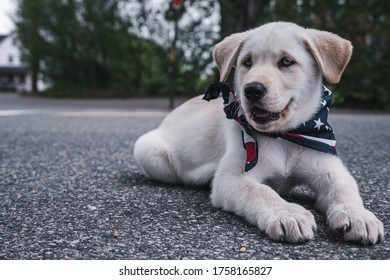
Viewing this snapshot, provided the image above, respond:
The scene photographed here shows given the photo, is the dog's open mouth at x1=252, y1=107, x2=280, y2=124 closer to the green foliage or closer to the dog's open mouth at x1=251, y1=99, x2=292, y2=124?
the dog's open mouth at x1=251, y1=99, x2=292, y2=124

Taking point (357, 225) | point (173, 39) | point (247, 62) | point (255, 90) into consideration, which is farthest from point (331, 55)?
point (173, 39)

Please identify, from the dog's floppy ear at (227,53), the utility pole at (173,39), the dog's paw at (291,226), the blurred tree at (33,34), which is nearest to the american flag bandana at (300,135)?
the dog's floppy ear at (227,53)

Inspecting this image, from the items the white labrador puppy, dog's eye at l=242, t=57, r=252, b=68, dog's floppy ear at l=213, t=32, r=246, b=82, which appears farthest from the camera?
dog's floppy ear at l=213, t=32, r=246, b=82

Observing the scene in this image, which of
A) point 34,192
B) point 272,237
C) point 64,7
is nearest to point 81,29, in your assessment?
point 64,7

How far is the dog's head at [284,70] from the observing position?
9.02 ft

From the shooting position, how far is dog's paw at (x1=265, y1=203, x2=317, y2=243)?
7.97 feet

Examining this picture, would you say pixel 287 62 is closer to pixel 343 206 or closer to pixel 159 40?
pixel 343 206

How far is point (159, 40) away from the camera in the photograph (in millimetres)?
20000

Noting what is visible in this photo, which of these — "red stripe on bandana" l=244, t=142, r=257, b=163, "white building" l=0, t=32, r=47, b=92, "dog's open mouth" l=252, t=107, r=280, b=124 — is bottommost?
"white building" l=0, t=32, r=47, b=92

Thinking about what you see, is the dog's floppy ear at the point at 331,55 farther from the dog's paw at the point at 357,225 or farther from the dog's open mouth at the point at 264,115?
the dog's paw at the point at 357,225

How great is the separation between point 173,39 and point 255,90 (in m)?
12.2

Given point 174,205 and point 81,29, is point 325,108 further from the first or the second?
point 81,29

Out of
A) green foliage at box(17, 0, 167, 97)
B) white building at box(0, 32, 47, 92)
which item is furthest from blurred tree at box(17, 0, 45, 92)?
white building at box(0, 32, 47, 92)

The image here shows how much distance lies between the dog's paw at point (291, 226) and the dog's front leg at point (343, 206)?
148mm
